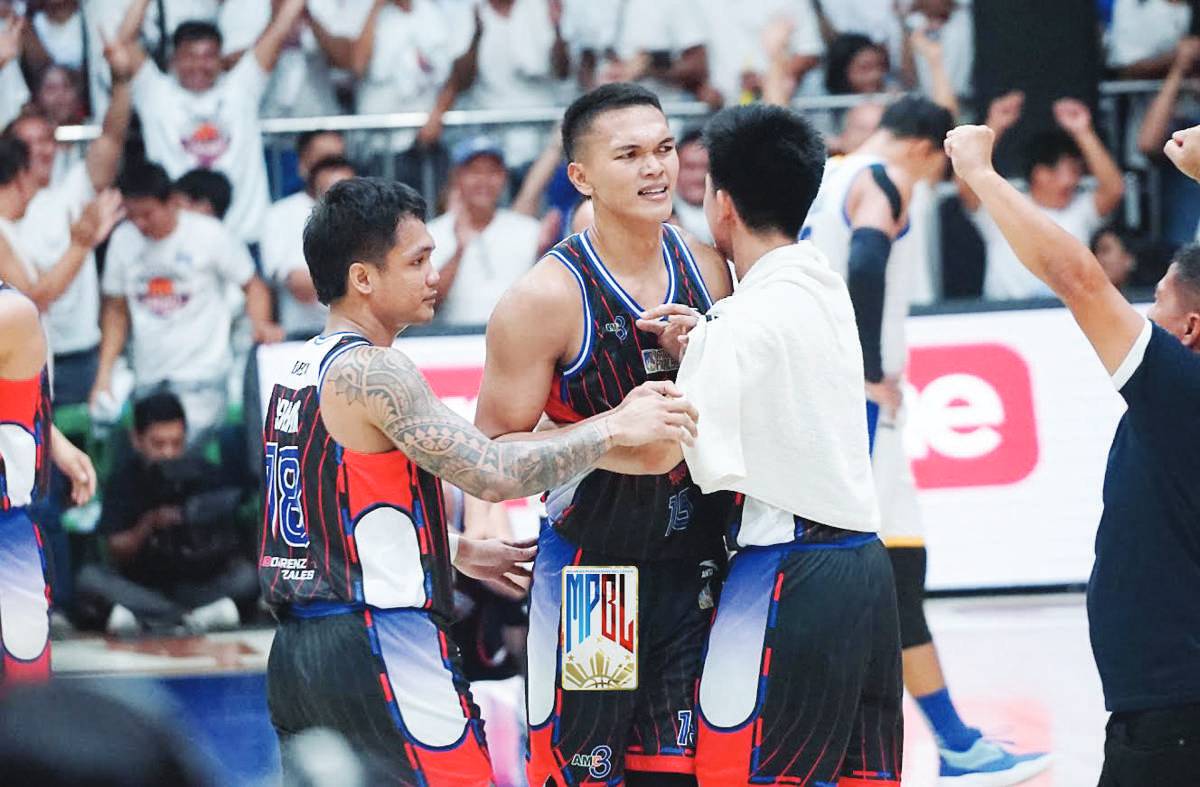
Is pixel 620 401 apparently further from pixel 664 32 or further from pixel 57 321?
pixel 664 32

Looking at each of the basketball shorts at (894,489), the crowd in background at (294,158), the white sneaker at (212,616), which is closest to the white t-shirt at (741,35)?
the crowd in background at (294,158)

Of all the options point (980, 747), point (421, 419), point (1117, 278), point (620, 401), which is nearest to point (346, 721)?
point (421, 419)

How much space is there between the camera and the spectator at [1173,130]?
406 inches

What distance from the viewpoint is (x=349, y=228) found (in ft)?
11.8

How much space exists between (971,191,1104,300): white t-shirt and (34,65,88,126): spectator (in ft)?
17.8

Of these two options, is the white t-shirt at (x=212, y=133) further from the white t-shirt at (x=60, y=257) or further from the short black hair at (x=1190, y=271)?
the short black hair at (x=1190, y=271)

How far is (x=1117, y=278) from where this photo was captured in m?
9.42

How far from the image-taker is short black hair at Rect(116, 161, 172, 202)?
9016 mm

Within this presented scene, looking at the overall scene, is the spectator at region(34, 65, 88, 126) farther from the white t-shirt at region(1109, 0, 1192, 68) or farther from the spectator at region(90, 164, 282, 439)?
the white t-shirt at region(1109, 0, 1192, 68)

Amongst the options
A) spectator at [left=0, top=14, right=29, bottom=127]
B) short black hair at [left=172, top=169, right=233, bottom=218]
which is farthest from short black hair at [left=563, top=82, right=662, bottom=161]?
spectator at [left=0, top=14, right=29, bottom=127]

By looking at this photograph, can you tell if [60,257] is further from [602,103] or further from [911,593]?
[602,103]

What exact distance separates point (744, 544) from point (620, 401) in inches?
17.0

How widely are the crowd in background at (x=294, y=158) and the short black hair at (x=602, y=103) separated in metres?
5.05

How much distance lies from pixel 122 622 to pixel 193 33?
134 inches
